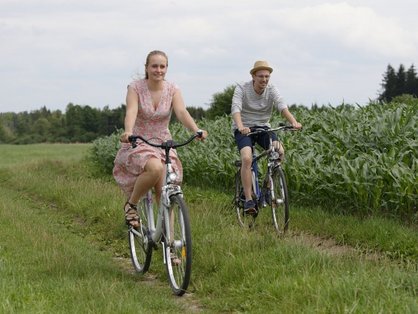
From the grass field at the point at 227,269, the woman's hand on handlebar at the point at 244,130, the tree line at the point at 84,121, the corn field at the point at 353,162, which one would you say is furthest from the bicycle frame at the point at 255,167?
the tree line at the point at 84,121

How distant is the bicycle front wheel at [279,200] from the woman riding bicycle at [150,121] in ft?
6.67

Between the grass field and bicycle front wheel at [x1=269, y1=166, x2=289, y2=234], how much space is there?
418 millimetres

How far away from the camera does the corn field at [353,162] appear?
8789 millimetres

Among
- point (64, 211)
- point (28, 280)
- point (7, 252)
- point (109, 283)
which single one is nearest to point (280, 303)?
point (109, 283)

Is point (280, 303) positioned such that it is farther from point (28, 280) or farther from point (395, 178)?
point (395, 178)

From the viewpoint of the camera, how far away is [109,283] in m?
6.11

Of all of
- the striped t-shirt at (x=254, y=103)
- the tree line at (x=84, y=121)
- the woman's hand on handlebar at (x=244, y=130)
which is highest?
the tree line at (x=84, y=121)

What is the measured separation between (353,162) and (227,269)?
13.7 feet

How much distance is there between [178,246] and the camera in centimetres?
594

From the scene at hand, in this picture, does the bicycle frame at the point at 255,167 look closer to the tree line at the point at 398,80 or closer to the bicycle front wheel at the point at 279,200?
the bicycle front wheel at the point at 279,200

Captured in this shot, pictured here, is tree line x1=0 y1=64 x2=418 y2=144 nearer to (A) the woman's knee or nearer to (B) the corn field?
(B) the corn field

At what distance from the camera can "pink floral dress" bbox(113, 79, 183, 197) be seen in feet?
21.4

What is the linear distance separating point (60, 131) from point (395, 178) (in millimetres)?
100192

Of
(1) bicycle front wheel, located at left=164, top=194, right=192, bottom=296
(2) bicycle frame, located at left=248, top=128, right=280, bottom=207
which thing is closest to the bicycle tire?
(1) bicycle front wheel, located at left=164, top=194, right=192, bottom=296
